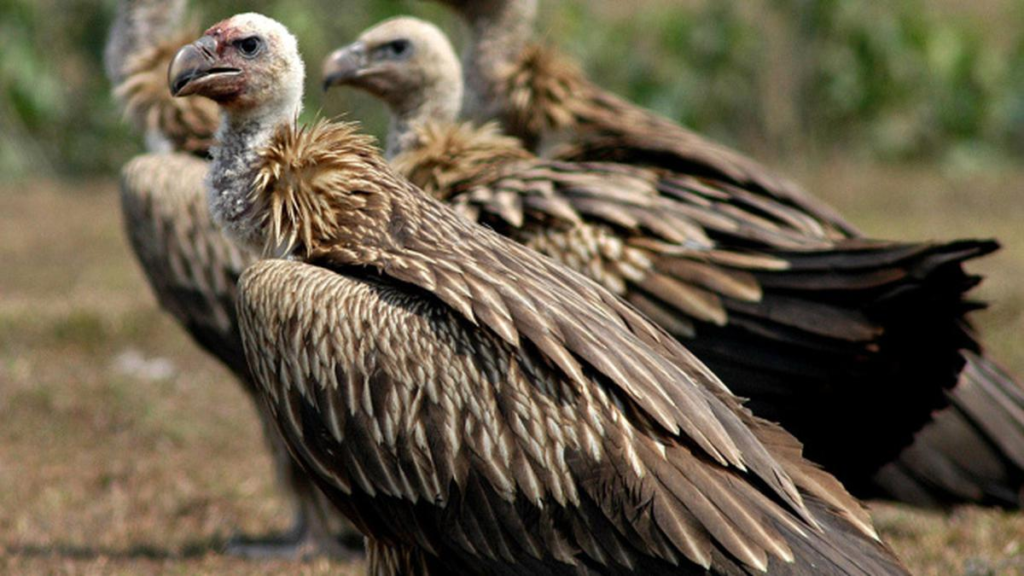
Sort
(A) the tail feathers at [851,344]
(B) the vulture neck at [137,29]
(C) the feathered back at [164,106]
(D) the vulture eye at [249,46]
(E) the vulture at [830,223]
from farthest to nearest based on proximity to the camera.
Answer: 1. (B) the vulture neck at [137,29]
2. (C) the feathered back at [164,106]
3. (E) the vulture at [830,223]
4. (A) the tail feathers at [851,344]
5. (D) the vulture eye at [249,46]

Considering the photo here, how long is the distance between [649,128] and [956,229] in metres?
7.44

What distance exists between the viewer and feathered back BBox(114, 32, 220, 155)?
6.49 metres

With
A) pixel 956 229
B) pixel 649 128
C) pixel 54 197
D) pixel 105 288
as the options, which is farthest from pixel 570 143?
pixel 54 197

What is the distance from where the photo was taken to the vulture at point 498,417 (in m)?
3.55

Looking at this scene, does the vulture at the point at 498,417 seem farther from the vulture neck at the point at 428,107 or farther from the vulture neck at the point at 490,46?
the vulture neck at the point at 490,46

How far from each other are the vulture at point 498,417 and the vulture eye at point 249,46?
0.43 m

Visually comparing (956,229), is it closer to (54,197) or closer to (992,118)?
(992,118)

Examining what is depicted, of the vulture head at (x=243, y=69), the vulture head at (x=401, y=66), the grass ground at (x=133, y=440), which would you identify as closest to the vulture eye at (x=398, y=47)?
the vulture head at (x=401, y=66)

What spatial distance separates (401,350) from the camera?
374 cm

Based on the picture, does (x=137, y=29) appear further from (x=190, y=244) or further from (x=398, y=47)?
(x=398, y=47)

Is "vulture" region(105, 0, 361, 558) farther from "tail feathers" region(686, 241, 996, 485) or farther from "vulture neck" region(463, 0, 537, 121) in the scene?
"tail feathers" region(686, 241, 996, 485)

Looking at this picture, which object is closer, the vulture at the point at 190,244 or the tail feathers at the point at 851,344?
the tail feathers at the point at 851,344

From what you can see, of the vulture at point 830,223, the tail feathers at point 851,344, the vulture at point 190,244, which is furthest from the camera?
the vulture at point 190,244

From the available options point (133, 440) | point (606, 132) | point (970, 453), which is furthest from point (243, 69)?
point (133, 440)
